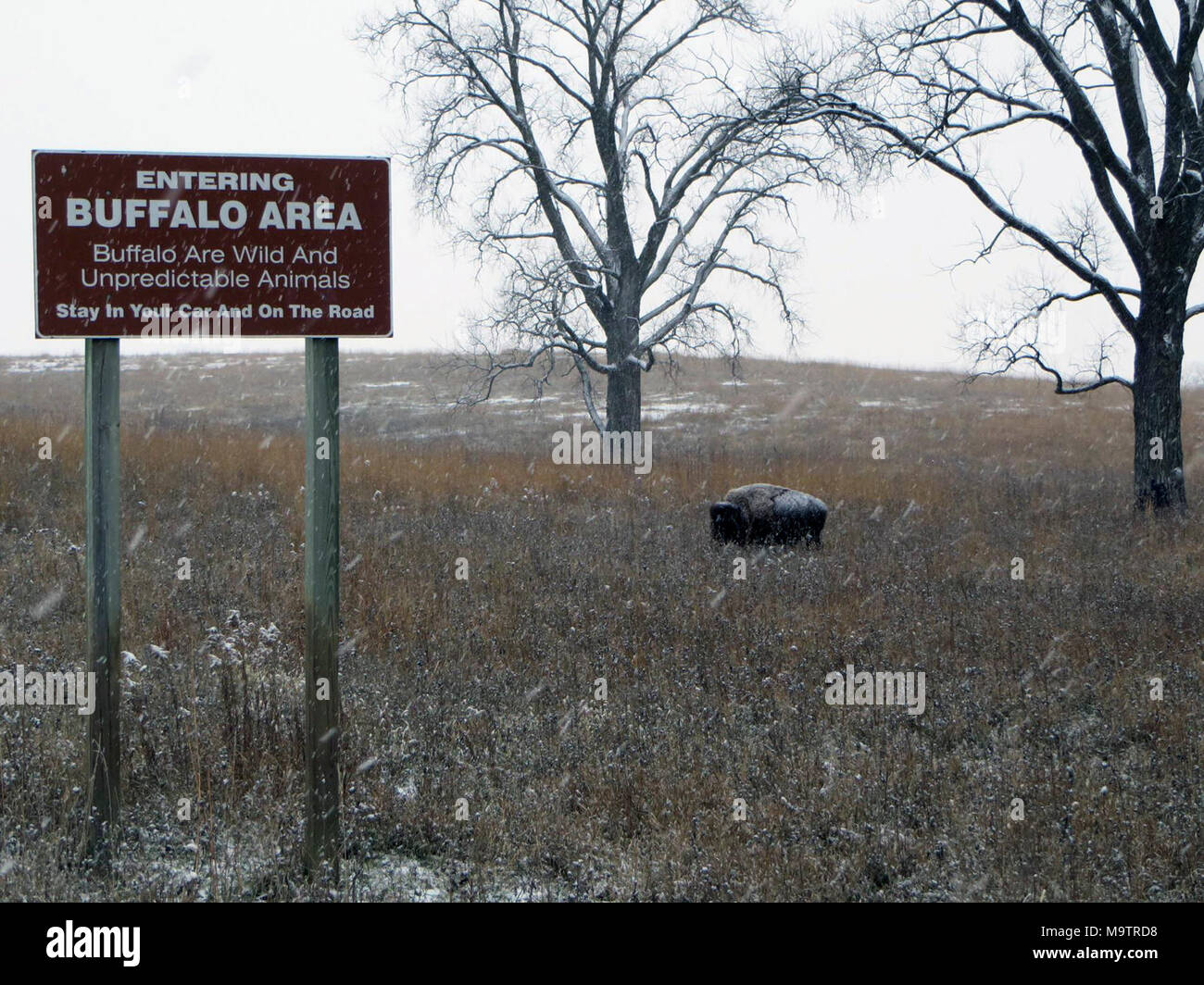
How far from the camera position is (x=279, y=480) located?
15.0 meters

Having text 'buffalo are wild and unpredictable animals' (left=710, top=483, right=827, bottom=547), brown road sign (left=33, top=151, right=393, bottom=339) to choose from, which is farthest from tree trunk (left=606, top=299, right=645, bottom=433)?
brown road sign (left=33, top=151, right=393, bottom=339)

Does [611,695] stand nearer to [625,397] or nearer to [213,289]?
[213,289]

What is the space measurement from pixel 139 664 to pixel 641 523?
25.5ft

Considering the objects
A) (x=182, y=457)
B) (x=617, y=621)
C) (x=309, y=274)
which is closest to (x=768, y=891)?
(x=309, y=274)

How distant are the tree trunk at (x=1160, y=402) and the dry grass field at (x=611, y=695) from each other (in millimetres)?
1067

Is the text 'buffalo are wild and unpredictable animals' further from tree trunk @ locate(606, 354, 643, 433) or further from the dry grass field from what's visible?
tree trunk @ locate(606, 354, 643, 433)

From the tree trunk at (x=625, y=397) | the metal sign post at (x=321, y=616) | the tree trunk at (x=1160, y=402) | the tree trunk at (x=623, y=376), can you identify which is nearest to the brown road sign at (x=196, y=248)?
the metal sign post at (x=321, y=616)

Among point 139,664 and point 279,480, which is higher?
point 279,480

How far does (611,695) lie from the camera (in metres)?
7.02

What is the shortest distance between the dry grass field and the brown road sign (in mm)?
2163

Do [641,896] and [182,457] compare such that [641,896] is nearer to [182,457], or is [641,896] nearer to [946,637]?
[946,637]

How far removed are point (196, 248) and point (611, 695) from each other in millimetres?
3949

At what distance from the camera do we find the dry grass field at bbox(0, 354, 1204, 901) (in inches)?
186

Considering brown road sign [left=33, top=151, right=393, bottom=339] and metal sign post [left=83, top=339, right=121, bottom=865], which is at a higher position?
brown road sign [left=33, top=151, right=393, bottom=339]
